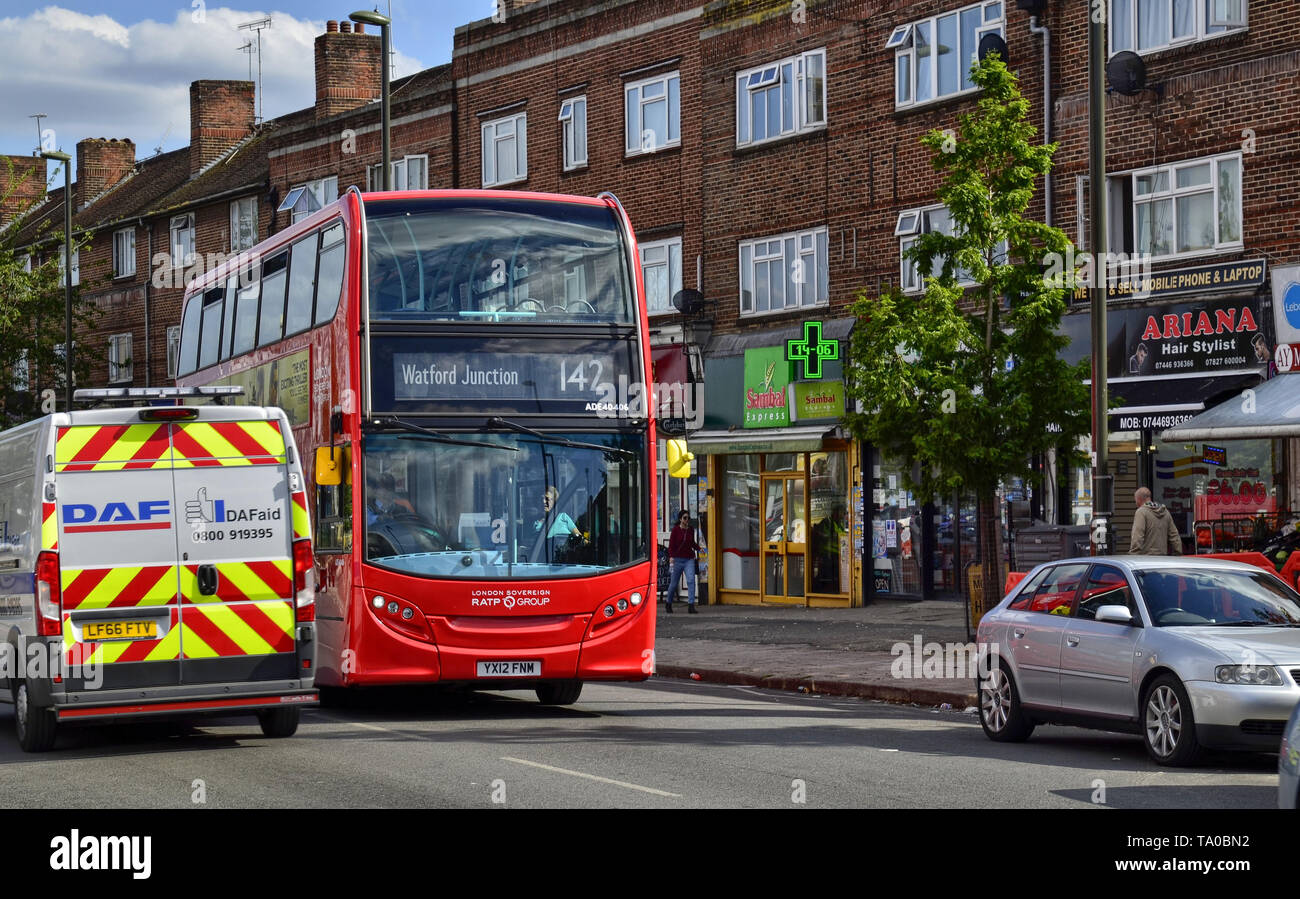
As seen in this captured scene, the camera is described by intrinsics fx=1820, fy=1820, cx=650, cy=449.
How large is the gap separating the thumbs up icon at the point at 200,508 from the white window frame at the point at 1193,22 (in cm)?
1604

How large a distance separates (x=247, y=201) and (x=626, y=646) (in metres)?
35.7

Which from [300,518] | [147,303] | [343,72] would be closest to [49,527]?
[300,518]

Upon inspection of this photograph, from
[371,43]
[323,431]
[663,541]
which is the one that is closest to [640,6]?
[663,541]

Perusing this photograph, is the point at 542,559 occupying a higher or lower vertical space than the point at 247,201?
lower

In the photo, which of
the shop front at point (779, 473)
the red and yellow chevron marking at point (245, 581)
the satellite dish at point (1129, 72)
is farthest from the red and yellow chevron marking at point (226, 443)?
the shop front at point (779, 473)

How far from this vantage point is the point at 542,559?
15273 millimetres

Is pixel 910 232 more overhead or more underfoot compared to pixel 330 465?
more overhead

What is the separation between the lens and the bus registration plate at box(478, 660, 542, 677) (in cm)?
1511

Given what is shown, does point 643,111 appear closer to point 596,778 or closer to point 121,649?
point 121,649

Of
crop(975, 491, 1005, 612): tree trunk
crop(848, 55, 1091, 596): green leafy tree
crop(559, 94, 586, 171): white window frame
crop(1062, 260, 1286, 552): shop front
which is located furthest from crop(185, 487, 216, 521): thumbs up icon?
crop(559, 94, 586, 171): white window frame

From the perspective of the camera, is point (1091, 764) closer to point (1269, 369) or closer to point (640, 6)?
point (1269, 369)

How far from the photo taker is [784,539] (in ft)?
106

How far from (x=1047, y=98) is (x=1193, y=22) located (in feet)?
8.24

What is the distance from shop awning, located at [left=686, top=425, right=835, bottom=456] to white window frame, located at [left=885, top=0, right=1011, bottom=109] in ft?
18.4
